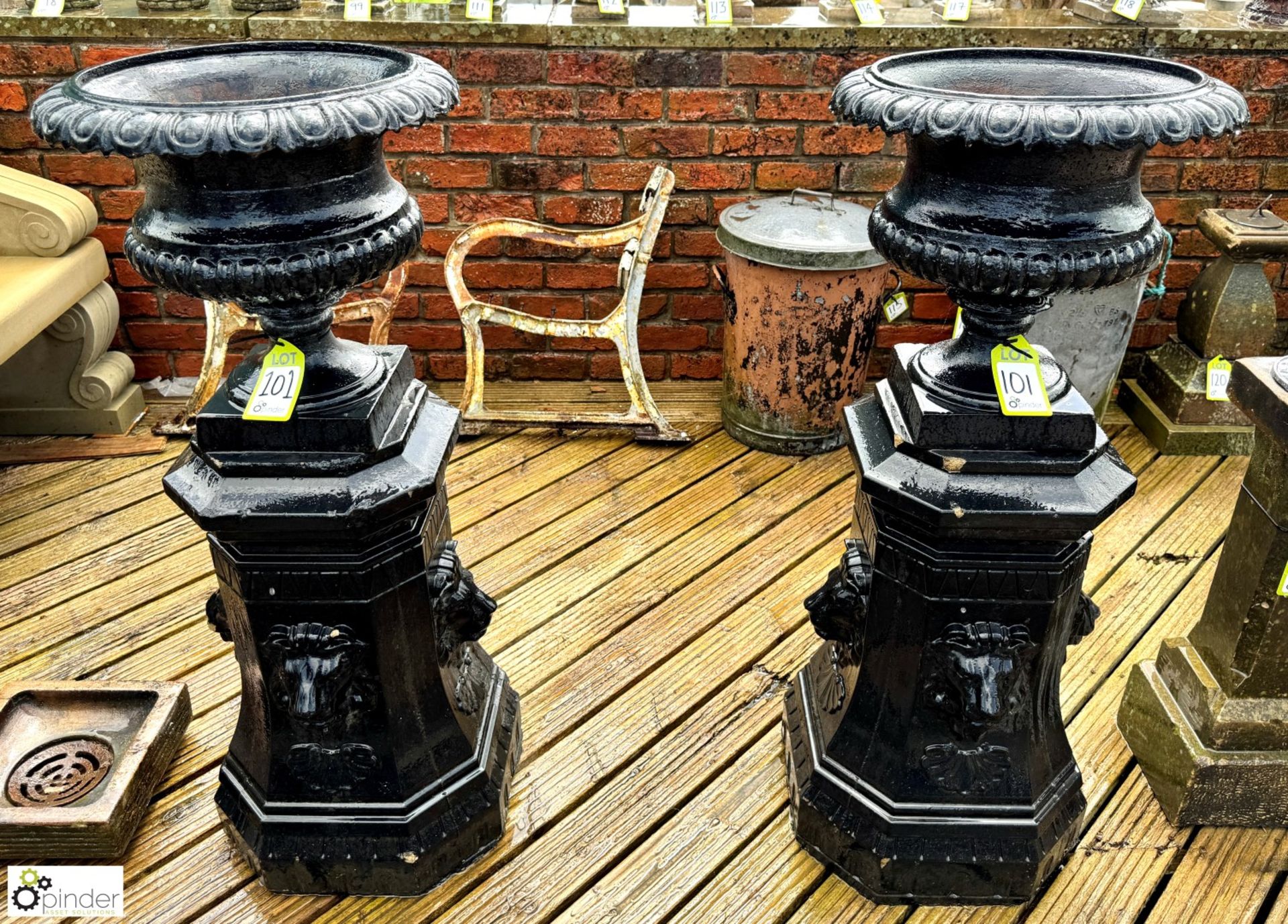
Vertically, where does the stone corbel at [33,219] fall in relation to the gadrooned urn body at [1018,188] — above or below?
below

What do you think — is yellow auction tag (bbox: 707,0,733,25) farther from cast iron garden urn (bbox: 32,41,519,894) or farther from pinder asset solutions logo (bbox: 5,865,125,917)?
pinder asset solutions logo (bbox: 5,865,125,917)

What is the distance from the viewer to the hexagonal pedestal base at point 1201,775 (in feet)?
6.07

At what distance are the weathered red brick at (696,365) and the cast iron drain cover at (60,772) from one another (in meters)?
2.18

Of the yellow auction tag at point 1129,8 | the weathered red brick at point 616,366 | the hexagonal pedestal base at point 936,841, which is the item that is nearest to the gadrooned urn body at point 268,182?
the hexagonal pedestal base at point 936,841

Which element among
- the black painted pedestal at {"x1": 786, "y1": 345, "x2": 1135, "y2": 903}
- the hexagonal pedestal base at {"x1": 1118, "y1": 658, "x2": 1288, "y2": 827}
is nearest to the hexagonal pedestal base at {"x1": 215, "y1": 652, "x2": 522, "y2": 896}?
the black painted pedestal at {"x1": 786, "y1": 345, "x2": 1135, "y2": 903}

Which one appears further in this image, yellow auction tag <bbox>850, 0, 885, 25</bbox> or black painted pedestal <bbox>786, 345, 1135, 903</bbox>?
yellow auction tag <bbox>850, 0, 885, 25</bbox>

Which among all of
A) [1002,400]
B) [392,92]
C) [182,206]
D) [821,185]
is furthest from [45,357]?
[1002,400]

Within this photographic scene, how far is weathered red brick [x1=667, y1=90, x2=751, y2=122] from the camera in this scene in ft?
10.2

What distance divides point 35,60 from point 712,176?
2124mm

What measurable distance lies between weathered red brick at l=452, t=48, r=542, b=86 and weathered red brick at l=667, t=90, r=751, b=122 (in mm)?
441

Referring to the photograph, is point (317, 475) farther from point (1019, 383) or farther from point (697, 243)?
point (697, 243)

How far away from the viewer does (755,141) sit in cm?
319

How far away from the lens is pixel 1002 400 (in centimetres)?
147

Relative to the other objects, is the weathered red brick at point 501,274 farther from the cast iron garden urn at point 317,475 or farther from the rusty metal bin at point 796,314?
the cast iron garden urn at point 317,475
